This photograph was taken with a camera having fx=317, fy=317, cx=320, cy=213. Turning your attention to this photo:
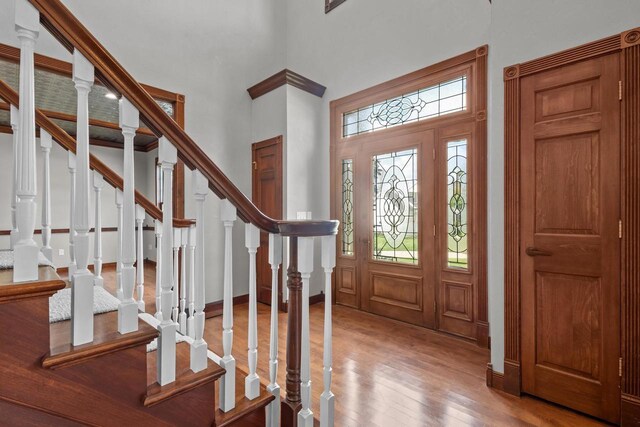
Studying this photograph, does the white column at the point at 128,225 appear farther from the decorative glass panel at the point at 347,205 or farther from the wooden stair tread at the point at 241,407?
the decorative glass panel at the point at 347,205

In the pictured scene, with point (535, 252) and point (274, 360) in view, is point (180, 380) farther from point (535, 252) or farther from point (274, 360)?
point (535, 252)

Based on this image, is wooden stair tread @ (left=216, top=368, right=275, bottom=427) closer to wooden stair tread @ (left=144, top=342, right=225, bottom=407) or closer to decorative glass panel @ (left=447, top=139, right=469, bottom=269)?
wooden stair tread @ (left=144, top=342, right=225, bottom=407)

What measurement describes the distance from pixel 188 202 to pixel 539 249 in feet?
11.2

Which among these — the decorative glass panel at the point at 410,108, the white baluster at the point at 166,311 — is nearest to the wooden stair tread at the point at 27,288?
the white baluster at the point at 166,311

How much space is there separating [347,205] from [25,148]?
11.1 ft

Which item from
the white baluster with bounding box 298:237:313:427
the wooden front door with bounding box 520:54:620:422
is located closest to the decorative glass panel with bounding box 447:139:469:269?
the wooden front door with bounding box 520:54:620:422

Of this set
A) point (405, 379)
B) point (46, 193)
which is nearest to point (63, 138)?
point (46, 193)

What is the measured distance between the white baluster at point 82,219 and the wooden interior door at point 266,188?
9.66 ft

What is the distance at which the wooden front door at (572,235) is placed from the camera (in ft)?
5.91

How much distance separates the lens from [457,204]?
311 centimetres

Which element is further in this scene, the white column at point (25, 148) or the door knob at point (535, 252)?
the door knob at point (535, 252)

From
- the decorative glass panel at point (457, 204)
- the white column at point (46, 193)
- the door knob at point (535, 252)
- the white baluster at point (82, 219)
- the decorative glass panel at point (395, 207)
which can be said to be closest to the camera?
the white baluster at point (82, 219)

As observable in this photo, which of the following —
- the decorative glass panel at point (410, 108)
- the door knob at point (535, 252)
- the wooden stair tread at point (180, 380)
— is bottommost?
the wooden stair tread at point (180, 380)

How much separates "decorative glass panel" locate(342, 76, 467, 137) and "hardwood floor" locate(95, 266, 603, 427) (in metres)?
2.24
